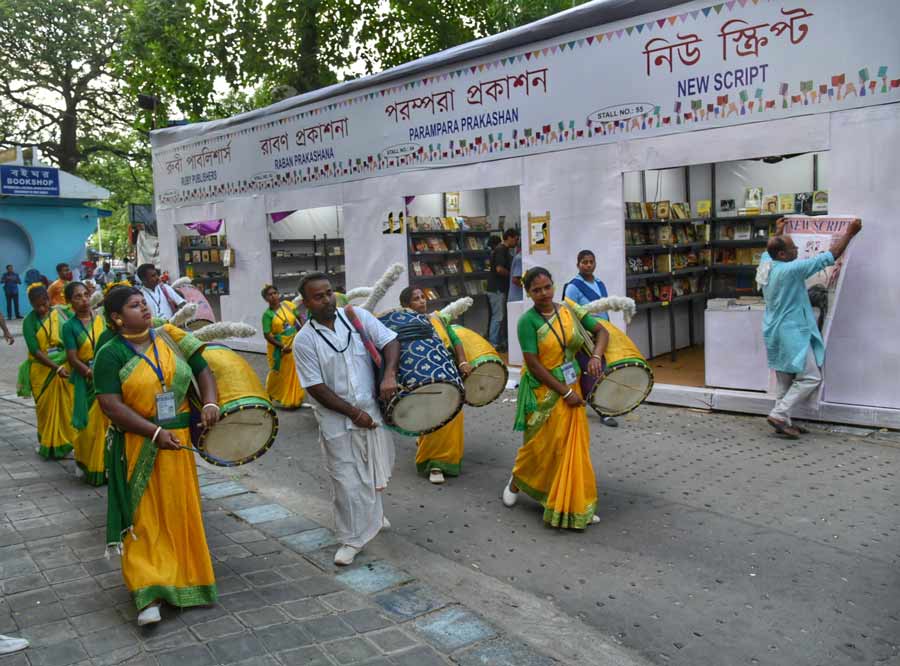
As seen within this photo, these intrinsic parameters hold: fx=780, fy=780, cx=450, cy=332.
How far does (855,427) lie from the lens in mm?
7297

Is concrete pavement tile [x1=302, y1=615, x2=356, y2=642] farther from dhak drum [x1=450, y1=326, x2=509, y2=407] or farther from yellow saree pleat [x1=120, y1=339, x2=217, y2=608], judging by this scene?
dhak drum [x1=450, y1=326, x2=509, y2=407]

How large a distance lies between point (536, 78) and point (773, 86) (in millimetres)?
2893

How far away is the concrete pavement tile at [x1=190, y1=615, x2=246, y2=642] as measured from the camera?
12.2 feet

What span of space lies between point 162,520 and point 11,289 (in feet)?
80.0

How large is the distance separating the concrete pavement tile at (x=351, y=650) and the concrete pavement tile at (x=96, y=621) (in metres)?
1.17

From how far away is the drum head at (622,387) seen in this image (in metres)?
5.08

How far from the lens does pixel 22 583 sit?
4.46 m

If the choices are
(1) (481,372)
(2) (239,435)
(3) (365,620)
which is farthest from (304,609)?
(1) (481,372)

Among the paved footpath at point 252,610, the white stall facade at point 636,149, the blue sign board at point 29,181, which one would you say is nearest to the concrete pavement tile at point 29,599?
the paved footpath at point 252,610

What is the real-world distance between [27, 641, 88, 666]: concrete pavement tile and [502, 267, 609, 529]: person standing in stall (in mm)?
2812

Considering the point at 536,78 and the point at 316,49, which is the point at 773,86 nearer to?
the point at 536,78

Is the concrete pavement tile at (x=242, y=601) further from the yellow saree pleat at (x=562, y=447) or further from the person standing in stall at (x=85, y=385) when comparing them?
the person standing in stall at (x=85, y=385)

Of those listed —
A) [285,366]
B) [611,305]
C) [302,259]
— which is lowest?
[285,366]

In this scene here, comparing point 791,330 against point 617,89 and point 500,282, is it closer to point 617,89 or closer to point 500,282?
point 617,89
